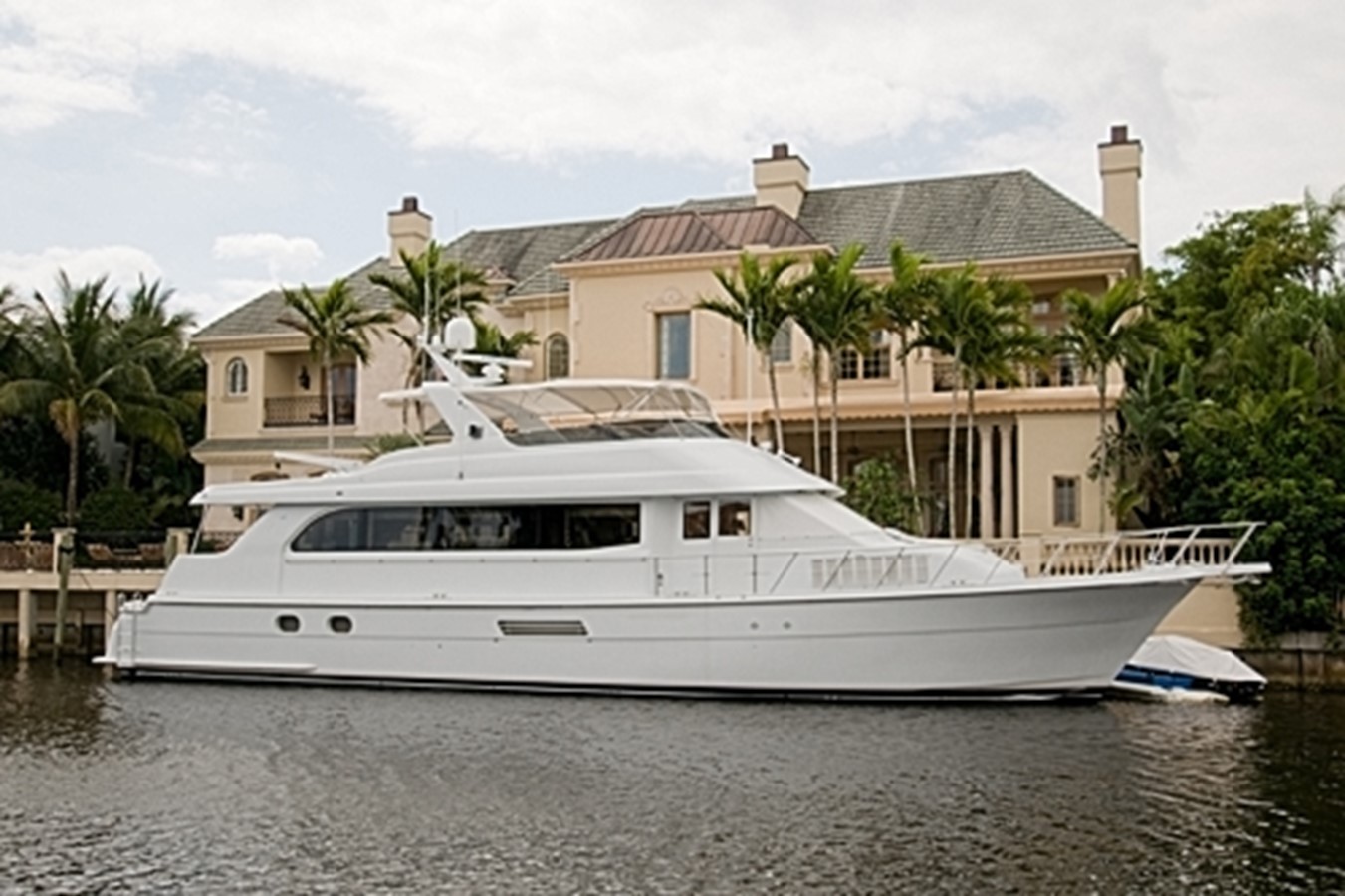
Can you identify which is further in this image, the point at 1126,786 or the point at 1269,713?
the point at 1269,713

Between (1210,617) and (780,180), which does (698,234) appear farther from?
(1210,617)

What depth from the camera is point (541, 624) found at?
755 inches

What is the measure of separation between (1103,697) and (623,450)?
7065 mm

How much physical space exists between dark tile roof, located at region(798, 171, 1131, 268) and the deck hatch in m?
12.0

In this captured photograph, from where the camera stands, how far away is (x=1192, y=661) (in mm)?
19875

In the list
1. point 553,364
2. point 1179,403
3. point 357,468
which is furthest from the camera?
point 553,364

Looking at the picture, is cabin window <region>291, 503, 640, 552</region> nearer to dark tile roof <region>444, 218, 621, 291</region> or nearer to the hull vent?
the hull vent

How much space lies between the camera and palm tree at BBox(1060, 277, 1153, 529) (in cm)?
2408

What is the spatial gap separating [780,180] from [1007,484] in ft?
29.8

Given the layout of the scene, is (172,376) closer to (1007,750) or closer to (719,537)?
(719,537)

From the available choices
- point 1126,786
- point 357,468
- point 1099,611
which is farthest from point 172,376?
point 1126,786

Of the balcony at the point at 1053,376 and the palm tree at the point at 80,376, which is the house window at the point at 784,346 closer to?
the balcony at the point at 1053,376

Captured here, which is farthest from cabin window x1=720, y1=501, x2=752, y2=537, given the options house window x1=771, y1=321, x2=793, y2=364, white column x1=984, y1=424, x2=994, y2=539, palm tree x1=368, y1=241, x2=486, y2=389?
palm tree x1=368, y1=241, x2=486, y2=389

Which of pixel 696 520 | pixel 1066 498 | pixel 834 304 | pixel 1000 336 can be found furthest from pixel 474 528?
pixel 1066 498
